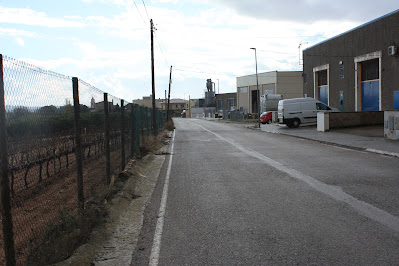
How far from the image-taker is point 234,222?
20.2 feet

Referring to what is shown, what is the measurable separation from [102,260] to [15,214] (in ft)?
12.4

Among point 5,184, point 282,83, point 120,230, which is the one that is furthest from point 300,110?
point 282,83

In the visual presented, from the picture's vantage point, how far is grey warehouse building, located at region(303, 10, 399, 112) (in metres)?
28.7

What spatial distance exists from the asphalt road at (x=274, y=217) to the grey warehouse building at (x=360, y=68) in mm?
19997

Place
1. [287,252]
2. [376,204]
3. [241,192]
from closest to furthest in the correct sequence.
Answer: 1. [287,252]
2. [376,204]
3. [241,192]

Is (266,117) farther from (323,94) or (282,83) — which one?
(282,83)

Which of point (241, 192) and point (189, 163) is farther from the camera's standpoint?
point (189, 163)

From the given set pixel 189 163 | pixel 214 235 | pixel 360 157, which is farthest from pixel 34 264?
pixel 360 157

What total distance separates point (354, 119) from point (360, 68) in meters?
7.38

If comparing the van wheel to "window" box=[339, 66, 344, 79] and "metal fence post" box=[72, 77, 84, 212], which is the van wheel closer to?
"window" box=[339, 66, 344, 79]

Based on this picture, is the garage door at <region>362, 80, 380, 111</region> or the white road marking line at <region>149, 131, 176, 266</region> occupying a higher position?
the garage door at <region>362, 80, 380, 111</region>

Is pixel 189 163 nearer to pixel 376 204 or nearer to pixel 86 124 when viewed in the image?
pixel 86 124

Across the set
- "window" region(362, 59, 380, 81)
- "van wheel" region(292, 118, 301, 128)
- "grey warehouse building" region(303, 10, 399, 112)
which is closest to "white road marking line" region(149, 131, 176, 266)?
"grey warehouse building" region(303, 10, 399, 112)

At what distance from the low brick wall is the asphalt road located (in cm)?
1665
